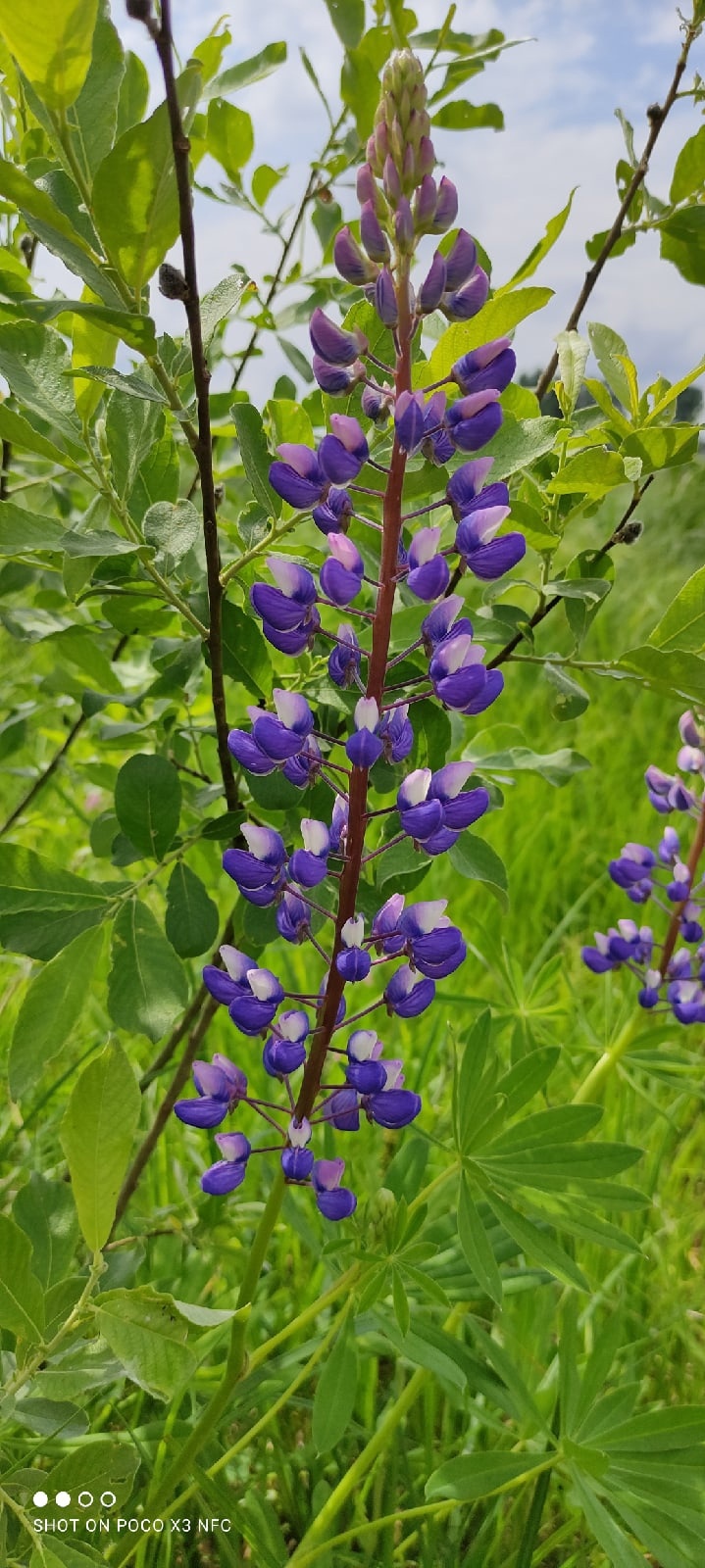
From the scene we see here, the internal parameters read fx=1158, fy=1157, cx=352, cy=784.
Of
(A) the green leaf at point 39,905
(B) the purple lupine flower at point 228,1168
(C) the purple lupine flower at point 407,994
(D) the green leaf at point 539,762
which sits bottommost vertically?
(B) the purple lupine flower at point 228,1168

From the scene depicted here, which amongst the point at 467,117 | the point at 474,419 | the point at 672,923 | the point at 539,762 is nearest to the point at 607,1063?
the point at 672,923

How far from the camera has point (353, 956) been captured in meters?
0.95

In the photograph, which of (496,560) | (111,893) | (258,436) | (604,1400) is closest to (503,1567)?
(604,1400)

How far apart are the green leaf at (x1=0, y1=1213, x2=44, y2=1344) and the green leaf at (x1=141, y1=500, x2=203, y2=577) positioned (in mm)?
577

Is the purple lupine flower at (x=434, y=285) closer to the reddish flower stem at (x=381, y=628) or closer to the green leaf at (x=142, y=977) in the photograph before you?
the reddish flower stem at (x=381, y=628)

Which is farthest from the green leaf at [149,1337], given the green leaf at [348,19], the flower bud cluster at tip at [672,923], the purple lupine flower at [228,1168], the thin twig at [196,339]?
the green leaf at [348,19]

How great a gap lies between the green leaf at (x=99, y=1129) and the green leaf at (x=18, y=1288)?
8cm

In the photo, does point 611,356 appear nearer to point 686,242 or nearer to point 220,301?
point 686,242

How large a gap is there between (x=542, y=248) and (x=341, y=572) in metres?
0.30

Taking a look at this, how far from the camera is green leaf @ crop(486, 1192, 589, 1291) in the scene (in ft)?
3.69

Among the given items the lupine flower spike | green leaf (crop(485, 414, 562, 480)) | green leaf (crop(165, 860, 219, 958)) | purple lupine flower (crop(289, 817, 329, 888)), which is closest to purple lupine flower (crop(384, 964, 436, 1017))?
the lupine flower spike

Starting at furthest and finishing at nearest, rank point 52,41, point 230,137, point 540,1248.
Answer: point 230,137
point 540,1248
point 52,41

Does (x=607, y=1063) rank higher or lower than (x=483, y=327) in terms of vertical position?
lower

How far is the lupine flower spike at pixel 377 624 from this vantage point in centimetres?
91
